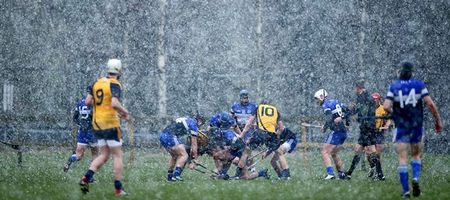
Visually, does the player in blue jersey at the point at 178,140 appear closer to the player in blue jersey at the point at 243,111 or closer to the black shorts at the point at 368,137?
the player in blue jersey at the point at 243,111

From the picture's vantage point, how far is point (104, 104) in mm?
11859

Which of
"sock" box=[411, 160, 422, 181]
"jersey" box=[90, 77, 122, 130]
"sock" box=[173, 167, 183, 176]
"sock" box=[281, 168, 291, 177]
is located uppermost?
"jersey" box=[90, 77, 122, 130]

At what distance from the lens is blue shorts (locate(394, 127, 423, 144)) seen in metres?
11.6

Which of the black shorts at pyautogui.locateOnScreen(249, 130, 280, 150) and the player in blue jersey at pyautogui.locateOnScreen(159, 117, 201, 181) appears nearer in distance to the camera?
the player in blue jersey at pyautogui.locateOnScreen(159, 117, 201, 181)

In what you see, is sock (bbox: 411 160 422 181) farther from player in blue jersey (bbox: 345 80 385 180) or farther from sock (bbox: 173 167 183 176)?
sock (bbox: 173 167 183 176)

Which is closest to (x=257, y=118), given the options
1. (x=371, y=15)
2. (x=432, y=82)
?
(x=432, y=82)

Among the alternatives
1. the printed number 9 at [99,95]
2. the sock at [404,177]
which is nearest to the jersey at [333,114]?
the sock at [404,177]

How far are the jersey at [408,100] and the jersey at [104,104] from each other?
450 centimetres

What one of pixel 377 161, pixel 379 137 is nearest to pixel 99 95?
pixel 377 161

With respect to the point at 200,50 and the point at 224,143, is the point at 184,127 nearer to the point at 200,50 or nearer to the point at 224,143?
the point at 224,143

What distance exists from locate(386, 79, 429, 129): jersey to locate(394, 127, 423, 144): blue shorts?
7 centimetres

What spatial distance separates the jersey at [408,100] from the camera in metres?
11.5

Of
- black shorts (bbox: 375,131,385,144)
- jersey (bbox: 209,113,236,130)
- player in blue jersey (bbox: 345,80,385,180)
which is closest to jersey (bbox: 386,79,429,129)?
player in blue jersey (bbox: 345,80,385,180)

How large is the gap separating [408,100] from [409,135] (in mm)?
563
